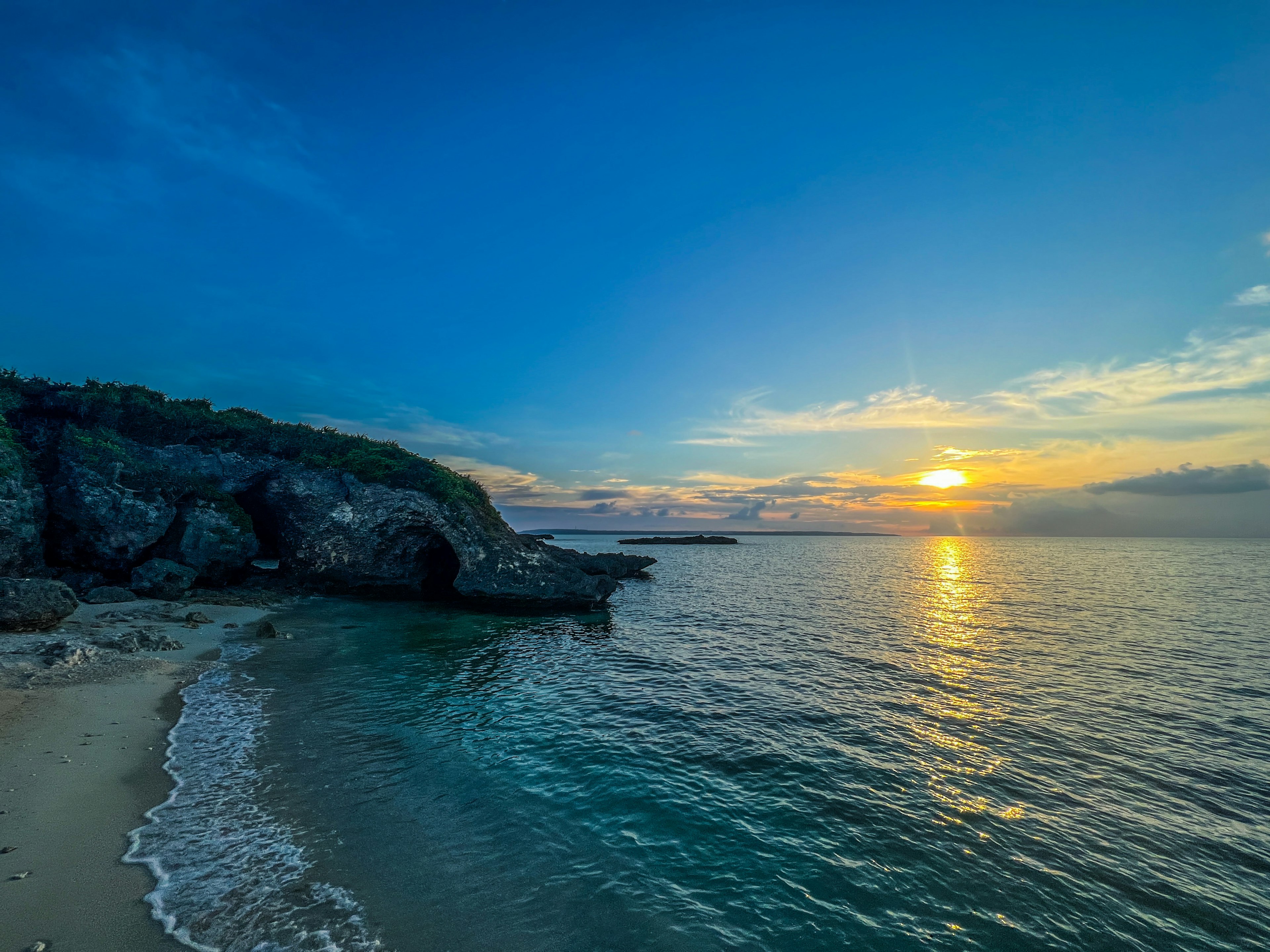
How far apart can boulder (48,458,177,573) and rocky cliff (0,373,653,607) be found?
6cm

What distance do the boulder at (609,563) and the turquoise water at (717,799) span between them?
23696mm

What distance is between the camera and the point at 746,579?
2242 inches

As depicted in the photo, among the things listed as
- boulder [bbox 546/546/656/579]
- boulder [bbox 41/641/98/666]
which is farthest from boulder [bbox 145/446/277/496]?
boulder [bbox 546/546/656/579]

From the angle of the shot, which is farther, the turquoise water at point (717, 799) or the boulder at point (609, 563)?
the boulder at point (609, 563)

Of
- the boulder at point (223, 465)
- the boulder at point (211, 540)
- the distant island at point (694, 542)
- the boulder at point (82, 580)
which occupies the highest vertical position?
the boulder at point (223, 465)

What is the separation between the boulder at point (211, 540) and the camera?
1166 inches

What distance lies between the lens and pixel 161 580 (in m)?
27.7

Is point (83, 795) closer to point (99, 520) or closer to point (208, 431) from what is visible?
point (99, 520)

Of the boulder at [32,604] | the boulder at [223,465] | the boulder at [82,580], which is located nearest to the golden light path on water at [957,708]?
the boulder at [32,604]

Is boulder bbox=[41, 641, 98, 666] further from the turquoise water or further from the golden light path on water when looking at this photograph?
the golden light path on water

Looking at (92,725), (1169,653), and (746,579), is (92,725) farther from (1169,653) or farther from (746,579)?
(746,579)

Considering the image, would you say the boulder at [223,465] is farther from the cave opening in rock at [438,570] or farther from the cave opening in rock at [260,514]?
the cave opening in rock at [438,570]

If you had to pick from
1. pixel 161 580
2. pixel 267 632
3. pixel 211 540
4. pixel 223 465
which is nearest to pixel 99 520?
pixel 161 580

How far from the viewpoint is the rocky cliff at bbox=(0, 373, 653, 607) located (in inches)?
1064
